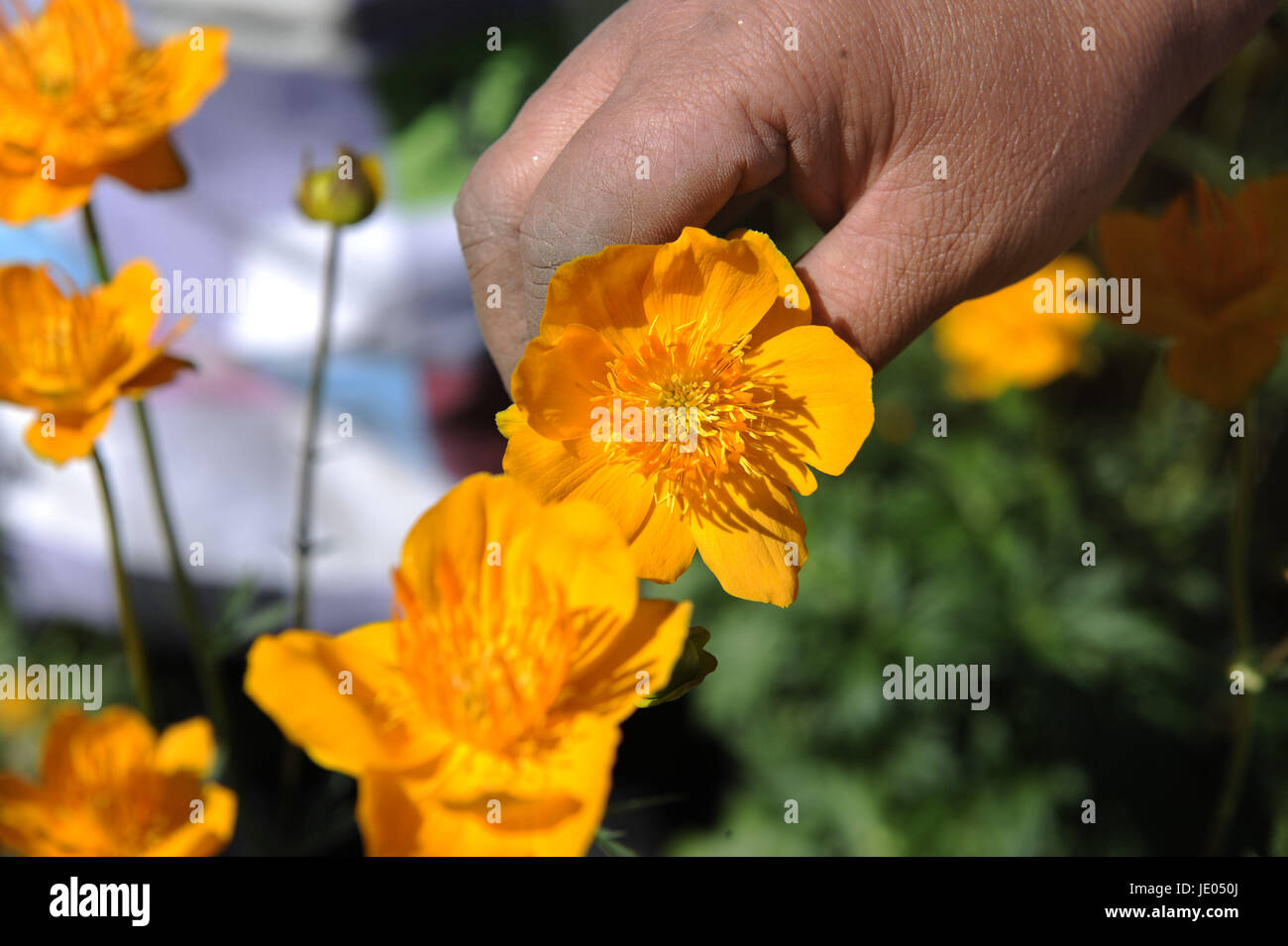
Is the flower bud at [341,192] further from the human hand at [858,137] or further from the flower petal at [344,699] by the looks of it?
the flower petal at [344,699]

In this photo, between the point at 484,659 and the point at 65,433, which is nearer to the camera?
the point at 484,659

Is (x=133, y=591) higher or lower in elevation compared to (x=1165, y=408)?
lower

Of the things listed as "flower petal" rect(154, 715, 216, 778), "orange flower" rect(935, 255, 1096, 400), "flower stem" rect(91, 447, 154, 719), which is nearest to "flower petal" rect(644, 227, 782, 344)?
"flower stem" rect(91, 447, 154, 719)

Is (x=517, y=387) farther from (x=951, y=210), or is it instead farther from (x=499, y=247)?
(x=951, y=210)

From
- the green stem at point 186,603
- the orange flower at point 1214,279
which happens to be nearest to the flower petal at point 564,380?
the green stem at point 186,603

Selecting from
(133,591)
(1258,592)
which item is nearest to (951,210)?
(1258,592)

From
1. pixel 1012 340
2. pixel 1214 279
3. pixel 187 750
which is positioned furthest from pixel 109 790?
pixel 1012 340

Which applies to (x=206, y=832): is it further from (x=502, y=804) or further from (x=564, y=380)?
(x=564, y=380)
